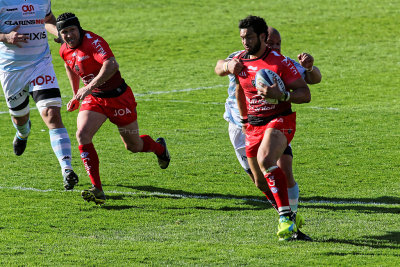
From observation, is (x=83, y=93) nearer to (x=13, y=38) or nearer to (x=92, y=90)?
(x=92, y=90)

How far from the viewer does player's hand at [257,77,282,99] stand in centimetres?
702

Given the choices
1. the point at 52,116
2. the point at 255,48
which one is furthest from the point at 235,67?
the point at 52,116

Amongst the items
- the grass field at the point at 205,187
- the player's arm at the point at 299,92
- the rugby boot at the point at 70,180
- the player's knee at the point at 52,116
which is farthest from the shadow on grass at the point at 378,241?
the player's knee at the point at 52,116

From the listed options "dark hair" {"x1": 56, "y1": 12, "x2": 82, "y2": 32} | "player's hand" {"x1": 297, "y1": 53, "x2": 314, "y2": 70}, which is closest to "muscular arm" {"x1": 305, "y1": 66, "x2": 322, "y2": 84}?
"player's hand" {"x1": 297, "y1": 53, "x2": 314, "y2": 70}

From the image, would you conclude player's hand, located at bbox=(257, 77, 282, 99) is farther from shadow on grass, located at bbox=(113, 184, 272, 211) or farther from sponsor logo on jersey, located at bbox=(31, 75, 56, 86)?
sponsor logo on jersey, located at bbox=(31, 75, 56, 86)

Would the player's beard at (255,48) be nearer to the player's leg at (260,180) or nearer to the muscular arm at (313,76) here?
the muscular arm at (313,76)

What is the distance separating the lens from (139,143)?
32.5 feet

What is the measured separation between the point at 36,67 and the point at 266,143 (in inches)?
144

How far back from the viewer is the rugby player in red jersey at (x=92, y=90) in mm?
8766

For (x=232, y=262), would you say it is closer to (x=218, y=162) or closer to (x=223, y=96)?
(x=218, y=162)

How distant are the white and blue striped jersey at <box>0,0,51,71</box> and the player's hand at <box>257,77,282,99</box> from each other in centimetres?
370

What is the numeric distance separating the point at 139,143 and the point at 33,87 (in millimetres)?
1463

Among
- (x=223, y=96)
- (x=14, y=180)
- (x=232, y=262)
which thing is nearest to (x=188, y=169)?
(x=14, y=180)

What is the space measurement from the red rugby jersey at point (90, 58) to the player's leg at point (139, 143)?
61cm
